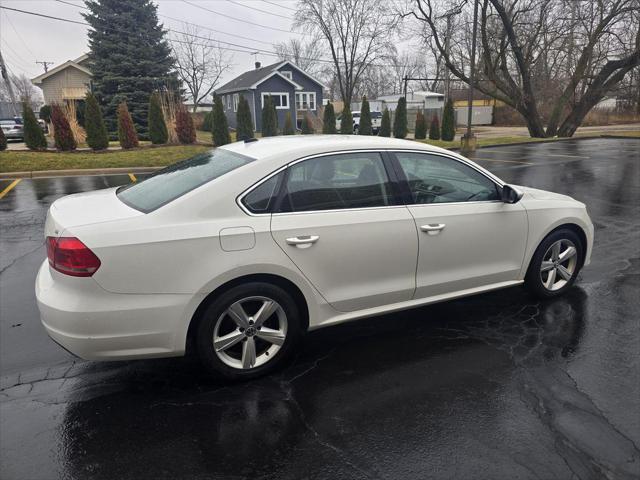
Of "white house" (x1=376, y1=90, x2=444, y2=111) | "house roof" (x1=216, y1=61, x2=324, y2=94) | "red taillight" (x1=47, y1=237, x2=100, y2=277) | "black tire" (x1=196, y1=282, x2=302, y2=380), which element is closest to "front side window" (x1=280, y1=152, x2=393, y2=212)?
"black tire" (x1=196, y1=282, x2=302, y2=380)

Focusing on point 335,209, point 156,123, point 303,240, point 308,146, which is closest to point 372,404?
point 303,240

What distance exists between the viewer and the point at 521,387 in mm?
3164

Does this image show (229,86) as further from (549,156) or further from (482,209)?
(482,209)

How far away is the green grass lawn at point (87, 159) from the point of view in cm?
1433

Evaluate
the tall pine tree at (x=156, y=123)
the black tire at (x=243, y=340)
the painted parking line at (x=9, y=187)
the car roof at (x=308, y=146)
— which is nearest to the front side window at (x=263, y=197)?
the car roof at (x=308, y=146)

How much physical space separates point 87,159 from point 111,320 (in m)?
14.3

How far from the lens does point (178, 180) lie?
3.48 metres

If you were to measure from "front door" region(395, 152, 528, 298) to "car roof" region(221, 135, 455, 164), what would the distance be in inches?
5.0

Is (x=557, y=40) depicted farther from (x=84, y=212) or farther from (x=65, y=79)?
(x=65, y=79)

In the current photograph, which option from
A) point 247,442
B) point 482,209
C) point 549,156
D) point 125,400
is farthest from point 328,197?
point 549,156

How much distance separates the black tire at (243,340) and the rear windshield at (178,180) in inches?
29.9

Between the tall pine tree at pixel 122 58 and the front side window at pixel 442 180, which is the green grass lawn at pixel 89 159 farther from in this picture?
the front side window at pixel 442 180

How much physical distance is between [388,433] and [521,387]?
105 centimetres

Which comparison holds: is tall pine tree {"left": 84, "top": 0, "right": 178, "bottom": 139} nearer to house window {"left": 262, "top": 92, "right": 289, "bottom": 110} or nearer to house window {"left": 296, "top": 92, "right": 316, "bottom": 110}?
house window {"left": 262, "top": 92, "right": 289, "bottom": 110}
